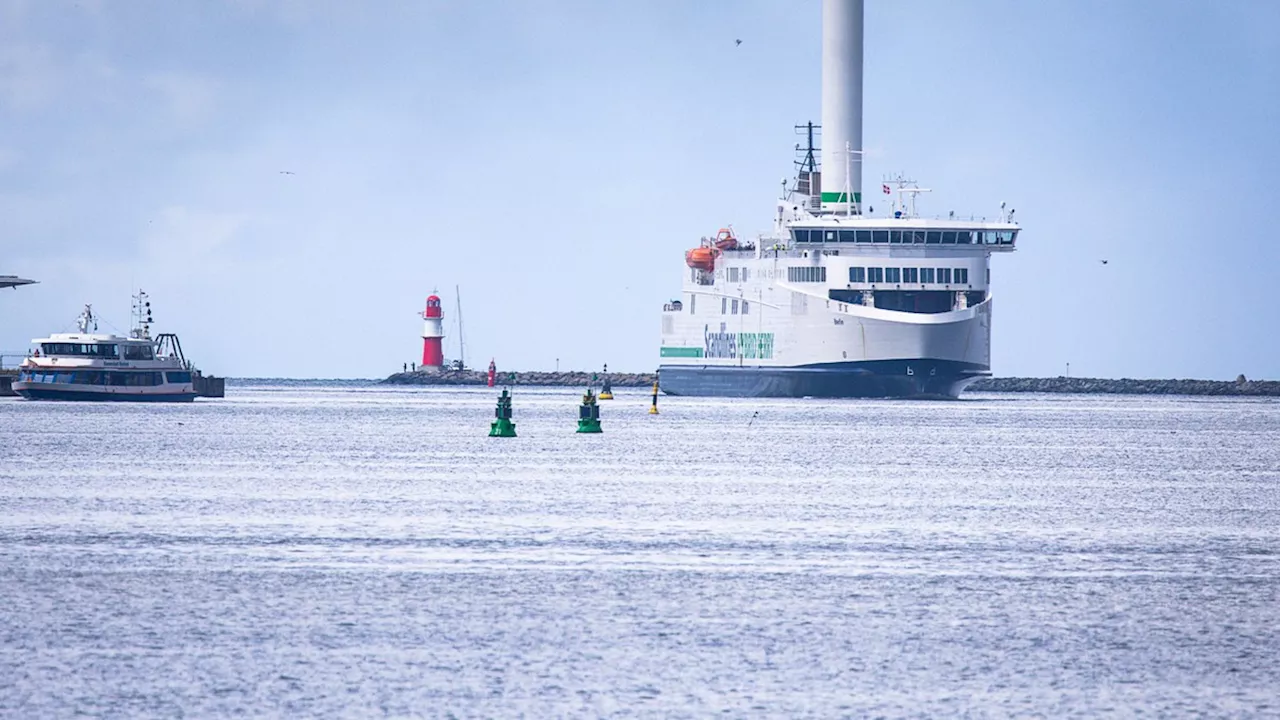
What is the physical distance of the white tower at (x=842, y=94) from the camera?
115m

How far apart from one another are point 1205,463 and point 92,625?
3214 cm

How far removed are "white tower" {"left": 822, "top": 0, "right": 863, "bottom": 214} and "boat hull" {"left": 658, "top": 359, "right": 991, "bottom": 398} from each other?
49.8 ft

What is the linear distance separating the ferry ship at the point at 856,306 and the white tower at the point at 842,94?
5.01 metres

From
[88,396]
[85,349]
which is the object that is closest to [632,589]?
[85,349]

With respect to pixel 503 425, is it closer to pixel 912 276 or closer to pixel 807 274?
pixel 912 276

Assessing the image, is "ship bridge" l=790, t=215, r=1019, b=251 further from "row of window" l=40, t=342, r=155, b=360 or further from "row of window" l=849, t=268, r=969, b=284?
"row of window" l=40, t=342, r=155, b=360

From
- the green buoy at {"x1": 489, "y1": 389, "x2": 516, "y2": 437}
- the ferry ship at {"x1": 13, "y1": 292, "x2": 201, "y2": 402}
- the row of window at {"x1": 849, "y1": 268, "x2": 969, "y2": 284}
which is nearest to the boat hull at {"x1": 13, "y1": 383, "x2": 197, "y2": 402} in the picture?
the ferry ship at {"x1": 13, "y1": 292, "x2": 201, "y2": 402}

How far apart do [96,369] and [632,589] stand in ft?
257

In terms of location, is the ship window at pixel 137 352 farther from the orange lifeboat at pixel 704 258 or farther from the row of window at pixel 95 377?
the orange lifeboat at pixel 704 258

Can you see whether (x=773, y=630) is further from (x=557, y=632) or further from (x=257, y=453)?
(x=257, y=453)

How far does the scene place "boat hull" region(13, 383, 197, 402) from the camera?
9119cm

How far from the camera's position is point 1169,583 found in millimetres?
18266

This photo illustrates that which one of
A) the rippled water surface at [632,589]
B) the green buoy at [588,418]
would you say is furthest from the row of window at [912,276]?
the rippled water surface at [632,589]

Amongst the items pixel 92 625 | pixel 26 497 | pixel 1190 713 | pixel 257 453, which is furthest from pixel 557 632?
pixel 257 453
